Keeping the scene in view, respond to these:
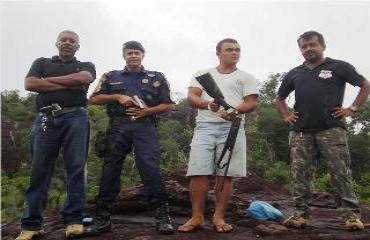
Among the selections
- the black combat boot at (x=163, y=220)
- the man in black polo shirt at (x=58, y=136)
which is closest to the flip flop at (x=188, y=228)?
the black combat boot at (x=163, y=220)

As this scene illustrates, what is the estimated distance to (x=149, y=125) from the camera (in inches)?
179

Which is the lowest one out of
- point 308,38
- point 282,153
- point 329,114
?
point 282,153

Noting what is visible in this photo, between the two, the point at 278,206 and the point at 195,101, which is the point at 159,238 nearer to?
the point at 195,101

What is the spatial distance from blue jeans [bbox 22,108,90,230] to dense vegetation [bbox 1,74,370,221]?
12.0 m

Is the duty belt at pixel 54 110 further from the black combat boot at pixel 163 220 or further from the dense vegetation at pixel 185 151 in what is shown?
the dense vegetation at pixel 185 151

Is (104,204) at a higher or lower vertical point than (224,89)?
lower

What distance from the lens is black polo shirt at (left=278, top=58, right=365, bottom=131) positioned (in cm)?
459

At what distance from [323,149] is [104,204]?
2.40 meters

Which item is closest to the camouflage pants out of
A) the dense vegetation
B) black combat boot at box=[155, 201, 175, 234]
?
black combat boot at box=[155, 201, 175, 234]

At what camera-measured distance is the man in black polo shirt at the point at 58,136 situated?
14.0 ft

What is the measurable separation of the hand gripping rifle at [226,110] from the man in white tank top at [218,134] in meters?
0.05

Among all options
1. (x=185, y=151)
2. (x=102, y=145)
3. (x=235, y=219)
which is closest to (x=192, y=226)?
(x=235, y=219)

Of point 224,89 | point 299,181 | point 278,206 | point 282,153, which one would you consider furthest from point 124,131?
point 282,153

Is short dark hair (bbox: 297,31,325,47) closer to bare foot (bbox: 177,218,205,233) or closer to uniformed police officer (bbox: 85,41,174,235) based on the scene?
uniformed police officer (bbox: 85,41,174,235)
